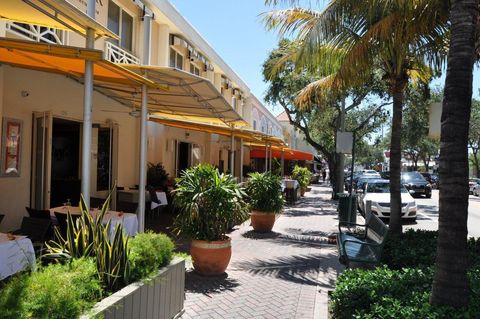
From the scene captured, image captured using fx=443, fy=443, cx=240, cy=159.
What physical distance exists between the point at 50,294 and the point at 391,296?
318 cm

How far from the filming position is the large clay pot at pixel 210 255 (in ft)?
22.2

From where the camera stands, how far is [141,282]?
13.3 ft

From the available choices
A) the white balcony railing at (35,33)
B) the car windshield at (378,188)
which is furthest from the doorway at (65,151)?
the car windshield at (378,188)

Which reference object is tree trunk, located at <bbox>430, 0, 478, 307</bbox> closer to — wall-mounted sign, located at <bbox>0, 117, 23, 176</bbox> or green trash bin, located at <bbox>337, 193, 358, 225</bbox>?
wall-mounted sign, located at <bbox>0, 117, 23, 176</bbox>

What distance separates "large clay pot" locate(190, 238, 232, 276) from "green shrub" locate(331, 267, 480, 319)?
7.07ft

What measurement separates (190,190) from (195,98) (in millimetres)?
2369

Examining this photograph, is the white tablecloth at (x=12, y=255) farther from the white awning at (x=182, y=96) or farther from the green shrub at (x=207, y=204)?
the white awning at (x=182, y=96)

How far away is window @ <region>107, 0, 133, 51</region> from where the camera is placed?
12.2 metres

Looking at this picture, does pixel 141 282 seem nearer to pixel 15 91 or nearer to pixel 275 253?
pixel 275 253

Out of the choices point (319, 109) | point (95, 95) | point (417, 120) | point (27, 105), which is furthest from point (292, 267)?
point (417, 120)

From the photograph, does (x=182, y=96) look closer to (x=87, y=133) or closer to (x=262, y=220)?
→ (x=87, y=133)

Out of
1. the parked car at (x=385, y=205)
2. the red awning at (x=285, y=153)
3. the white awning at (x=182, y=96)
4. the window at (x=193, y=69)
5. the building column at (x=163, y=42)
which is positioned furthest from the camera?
the red awning at (x=285, y=153)

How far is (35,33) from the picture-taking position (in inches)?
339

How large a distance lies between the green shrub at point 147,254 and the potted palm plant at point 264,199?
21.2 feet
